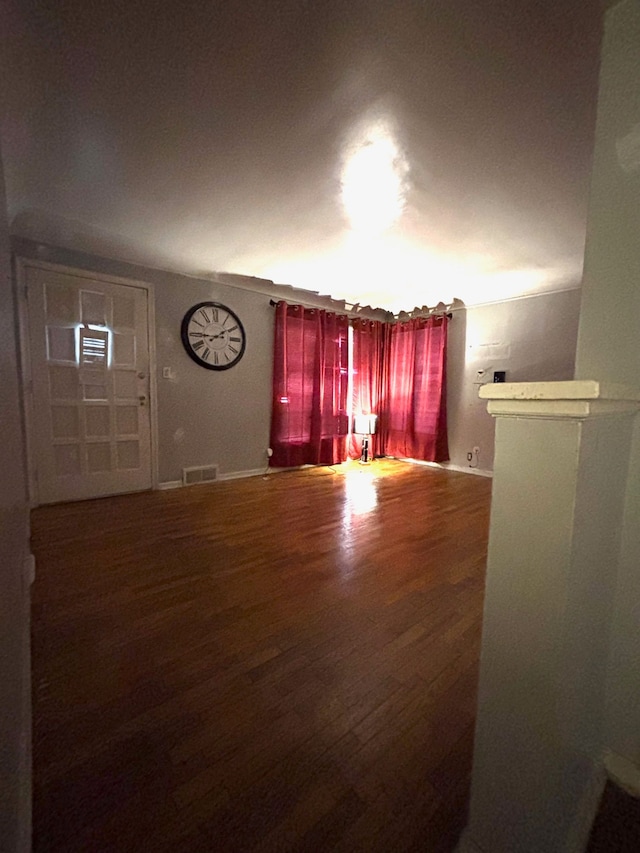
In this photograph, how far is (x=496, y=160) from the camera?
1.58 metres

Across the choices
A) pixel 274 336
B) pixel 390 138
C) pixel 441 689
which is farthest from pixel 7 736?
pixel 274 336

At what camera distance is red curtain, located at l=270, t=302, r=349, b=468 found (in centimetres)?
380

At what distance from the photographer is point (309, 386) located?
13.2 ft

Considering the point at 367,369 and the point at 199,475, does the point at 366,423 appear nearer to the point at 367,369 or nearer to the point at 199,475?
the point at 367,369

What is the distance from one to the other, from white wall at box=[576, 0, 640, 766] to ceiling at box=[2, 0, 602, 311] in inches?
19.9

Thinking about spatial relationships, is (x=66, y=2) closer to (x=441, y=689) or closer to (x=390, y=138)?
(x=390, y=138)

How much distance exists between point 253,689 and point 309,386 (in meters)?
3.28

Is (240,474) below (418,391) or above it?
below

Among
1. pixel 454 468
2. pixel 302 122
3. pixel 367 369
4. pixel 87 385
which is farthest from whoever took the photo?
pixel 367 369

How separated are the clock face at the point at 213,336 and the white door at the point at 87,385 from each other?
16.0 inches

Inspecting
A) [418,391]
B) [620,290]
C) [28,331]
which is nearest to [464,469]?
[418,391]

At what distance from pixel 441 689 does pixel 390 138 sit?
7.32ft

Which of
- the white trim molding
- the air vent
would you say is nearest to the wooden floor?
the white trim molding

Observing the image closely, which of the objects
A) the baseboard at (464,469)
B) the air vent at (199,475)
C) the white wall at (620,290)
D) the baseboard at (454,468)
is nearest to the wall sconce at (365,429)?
the baseboard at (454,468)
